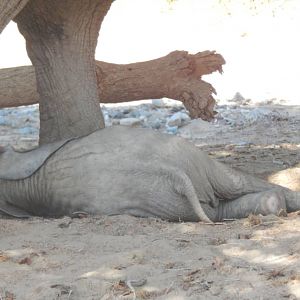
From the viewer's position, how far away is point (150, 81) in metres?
7.26

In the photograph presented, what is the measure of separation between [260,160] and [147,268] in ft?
12.4

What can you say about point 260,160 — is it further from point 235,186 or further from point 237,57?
point 237,57

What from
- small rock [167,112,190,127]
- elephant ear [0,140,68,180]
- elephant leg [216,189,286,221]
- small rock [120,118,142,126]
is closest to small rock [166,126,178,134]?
small rock [167,112,190,127]

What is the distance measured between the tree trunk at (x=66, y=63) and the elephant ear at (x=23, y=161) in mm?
515

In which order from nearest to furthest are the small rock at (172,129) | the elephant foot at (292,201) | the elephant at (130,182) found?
the elephant at (130,182), the elephant foot at (292,201), the small rock at (172,129)

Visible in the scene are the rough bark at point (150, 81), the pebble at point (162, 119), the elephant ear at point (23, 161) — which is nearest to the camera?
the elephant ear at point (23, 161)

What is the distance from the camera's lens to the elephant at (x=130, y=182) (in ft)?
15.5

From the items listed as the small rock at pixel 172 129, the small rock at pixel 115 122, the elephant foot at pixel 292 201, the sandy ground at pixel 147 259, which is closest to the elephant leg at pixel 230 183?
the elephant foot at pixel 292 201

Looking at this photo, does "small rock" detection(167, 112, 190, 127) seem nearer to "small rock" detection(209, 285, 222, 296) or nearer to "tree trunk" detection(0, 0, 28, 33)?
"tree trunk" detection(0, 0, 28, 33)

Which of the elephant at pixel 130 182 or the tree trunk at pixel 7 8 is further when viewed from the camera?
the elephant at pixel 130 182

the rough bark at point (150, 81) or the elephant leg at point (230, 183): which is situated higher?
the rough bark at point (150, 81)

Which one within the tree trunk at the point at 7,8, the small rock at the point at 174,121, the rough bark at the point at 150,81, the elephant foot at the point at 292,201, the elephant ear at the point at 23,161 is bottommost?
the elephant foot at the point at 292,201

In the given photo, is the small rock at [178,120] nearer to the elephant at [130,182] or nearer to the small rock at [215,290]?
the elephant at [130,182]

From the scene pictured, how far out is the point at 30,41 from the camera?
18.4 ft
